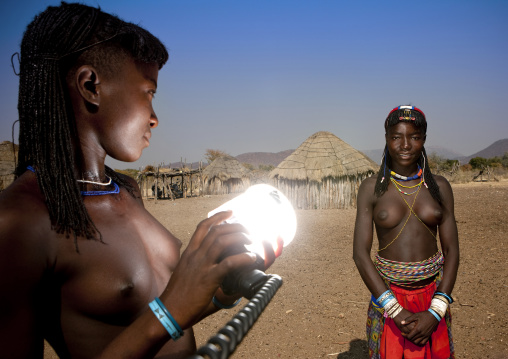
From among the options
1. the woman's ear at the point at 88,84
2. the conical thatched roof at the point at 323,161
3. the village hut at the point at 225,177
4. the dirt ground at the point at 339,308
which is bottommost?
the village hut at the point at 225,177

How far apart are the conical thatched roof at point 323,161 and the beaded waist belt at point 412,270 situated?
14.4 metres

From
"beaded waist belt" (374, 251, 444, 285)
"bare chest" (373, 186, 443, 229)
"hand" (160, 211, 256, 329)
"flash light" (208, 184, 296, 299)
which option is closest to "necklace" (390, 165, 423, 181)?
"bare chest" (373, 186, 443, 229)

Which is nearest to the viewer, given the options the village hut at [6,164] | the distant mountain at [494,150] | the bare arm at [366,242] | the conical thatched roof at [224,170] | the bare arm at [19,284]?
the bare arm at [19,284]

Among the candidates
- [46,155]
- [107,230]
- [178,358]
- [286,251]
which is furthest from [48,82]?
[286,251]

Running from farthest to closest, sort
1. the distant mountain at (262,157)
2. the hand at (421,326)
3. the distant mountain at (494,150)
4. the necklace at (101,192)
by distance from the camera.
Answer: the distant mountain at (262,157) < the distant mountain at (494,150) < the hand at (421,326) < the necklace at (101,192)

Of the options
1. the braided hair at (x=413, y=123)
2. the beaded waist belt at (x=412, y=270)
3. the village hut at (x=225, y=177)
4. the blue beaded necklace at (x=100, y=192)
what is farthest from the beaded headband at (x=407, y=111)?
the village hut at (x=225, y=177)

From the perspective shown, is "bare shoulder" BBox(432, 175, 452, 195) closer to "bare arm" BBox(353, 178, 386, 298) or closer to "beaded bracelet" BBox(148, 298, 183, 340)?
"bare arm" BBox(353, 178, 386, 298)

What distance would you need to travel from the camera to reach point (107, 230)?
112 cm

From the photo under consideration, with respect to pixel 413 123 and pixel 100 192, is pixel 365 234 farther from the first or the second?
pixel 100 192

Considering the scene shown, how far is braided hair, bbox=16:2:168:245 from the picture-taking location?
1032 millimetres

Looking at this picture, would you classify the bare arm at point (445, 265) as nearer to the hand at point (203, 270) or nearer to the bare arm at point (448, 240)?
the bare arm at point (448, 240)

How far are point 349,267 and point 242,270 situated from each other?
256 inches

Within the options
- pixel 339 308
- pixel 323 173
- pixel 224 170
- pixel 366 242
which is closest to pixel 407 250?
pixel 366 242

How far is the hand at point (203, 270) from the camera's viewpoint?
85 cm
